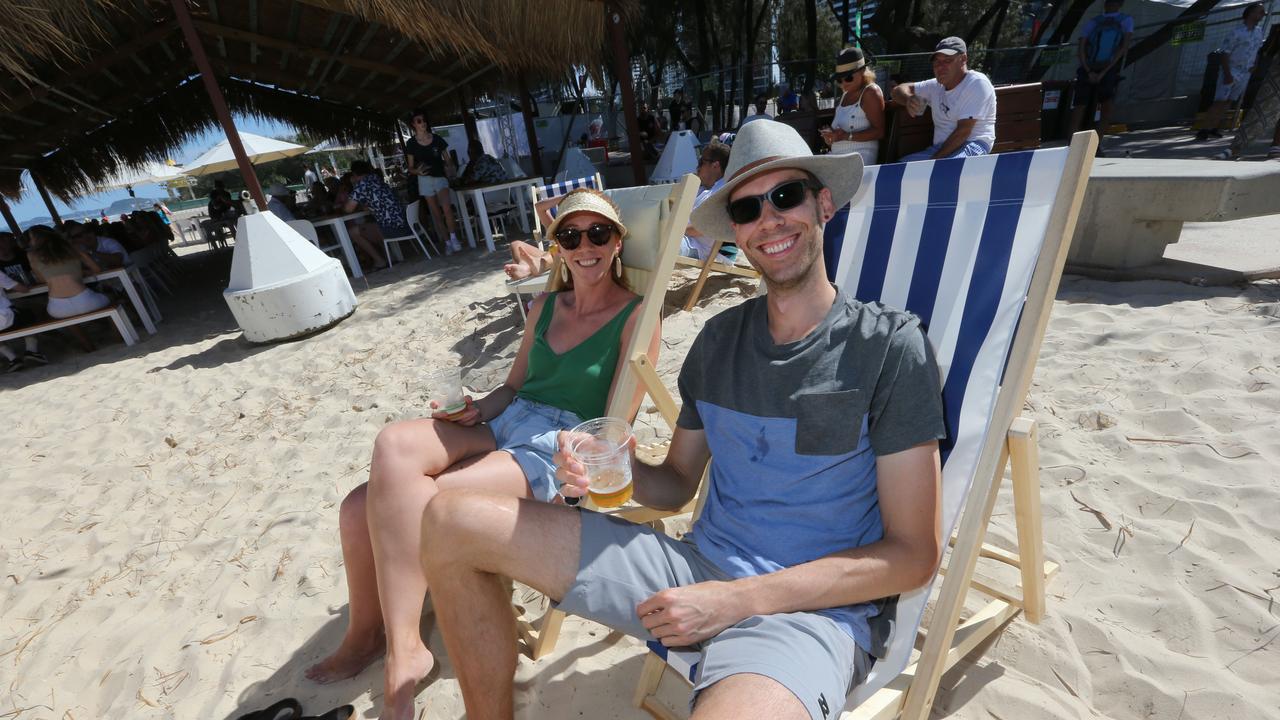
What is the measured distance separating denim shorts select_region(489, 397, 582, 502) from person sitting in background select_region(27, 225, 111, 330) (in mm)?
6071

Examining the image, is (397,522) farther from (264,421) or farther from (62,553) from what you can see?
(264,421)

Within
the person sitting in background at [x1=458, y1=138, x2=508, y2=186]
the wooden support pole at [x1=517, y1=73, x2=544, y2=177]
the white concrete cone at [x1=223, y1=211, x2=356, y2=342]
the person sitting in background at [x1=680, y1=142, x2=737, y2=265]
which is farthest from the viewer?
the wooden support pole at [x1=517, y1=73, x2=544, y2=177]

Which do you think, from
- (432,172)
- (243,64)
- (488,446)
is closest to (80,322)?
(432,172)

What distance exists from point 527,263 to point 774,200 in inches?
127

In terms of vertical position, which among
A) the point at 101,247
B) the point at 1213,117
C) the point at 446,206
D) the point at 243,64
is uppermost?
the point at 243,64

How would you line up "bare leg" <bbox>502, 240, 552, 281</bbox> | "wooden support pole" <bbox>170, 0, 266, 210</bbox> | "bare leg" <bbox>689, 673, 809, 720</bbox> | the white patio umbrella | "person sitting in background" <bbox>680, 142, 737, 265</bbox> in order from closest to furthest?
"bare leg" <bbox>689, 673, 809, 720</bbox>
"person sitting in background" <bbox>680, 142, 737, 265</bbox>
"bare leg" <bbox>502, 240, 552, 281</bbox>
"wooden support pole" <bbox>170, 0, 266, 210</bbox>
the white patio umbrella

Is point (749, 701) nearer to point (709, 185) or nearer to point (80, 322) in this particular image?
point (709, 185)

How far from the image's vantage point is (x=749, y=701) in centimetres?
96

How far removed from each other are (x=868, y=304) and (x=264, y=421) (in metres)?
3.73

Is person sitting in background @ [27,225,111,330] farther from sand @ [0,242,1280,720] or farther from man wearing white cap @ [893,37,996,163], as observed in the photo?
man wearing white cap @ [893,37,996,163]

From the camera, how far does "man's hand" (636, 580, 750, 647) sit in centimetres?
111

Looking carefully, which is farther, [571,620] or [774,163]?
[571,620]

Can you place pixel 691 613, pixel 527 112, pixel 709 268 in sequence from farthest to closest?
pixel 527 112 → pixel 709 268 → pixel 691 613

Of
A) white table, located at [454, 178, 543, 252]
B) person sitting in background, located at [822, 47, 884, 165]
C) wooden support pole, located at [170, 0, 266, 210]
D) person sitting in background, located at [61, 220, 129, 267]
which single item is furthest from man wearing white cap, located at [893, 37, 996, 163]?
person sitting in background, located at [61, 220, 129, 267]
